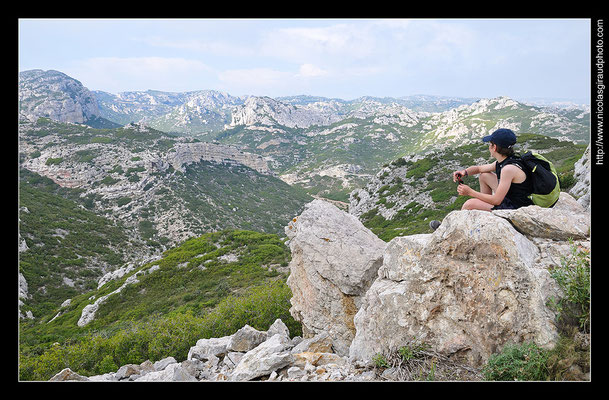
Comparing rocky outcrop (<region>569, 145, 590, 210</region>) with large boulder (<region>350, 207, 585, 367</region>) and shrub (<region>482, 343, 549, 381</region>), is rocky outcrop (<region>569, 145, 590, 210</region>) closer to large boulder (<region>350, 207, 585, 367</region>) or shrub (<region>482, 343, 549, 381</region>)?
large boulder (<region>350, 207, 585, 367</region>)

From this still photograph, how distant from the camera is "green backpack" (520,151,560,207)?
5770mm

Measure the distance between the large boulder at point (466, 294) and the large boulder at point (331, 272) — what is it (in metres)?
2.13

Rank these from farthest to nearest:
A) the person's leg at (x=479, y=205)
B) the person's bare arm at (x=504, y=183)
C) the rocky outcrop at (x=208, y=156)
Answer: the rocky outcrop at (x=208, y=156) < the person's leg at (x=479, y=205) < the person's bare arm at (x=504, y=183)

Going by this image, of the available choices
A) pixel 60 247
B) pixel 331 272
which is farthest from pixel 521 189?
pixel 60 247

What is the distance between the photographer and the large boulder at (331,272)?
26.4 ft

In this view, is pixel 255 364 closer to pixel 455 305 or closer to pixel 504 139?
Answer: pixel 455 305

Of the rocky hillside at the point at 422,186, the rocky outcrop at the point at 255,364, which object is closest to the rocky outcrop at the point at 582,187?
the rocky outcrop at the point at 255,364

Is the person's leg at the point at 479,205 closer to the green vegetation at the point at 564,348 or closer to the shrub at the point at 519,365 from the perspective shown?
the green vegetation at the point at 564,348

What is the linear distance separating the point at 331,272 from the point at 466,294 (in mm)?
3812

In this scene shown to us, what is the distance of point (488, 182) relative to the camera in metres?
6.79

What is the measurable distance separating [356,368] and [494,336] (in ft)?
7.56

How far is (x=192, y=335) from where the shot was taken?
37.6 feet
